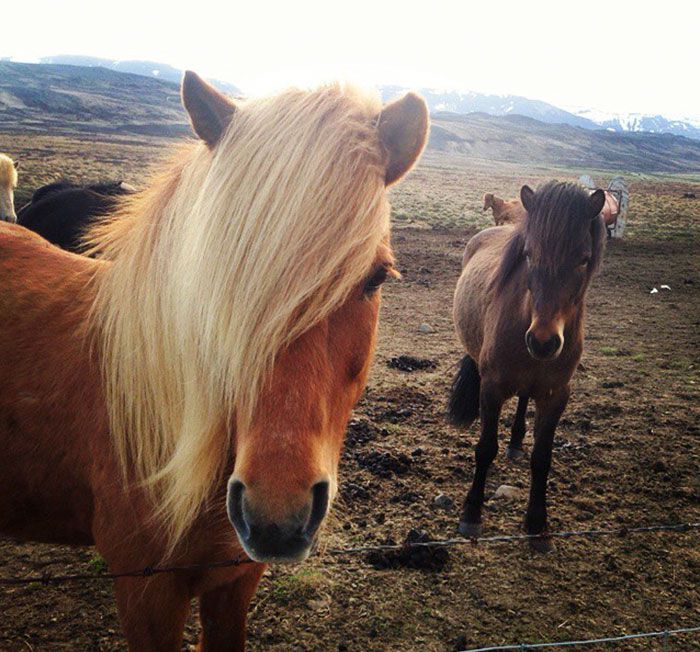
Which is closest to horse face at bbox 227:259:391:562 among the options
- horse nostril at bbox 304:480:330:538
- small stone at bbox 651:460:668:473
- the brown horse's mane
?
horse nostril at bbox 304:480:330:538

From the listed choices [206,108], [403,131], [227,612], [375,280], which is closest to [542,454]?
[227,612]

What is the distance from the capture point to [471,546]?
3773 millimetres

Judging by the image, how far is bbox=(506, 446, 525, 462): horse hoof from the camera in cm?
489

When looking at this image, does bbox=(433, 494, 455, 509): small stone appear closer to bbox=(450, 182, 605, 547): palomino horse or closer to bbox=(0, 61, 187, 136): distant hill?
bbox=(450, 182, 605, 547): palomino horse

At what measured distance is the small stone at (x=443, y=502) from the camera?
13.7ft

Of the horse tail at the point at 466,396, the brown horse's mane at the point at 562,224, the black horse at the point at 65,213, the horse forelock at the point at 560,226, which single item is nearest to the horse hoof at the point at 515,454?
the horse tail at the point at 466,396

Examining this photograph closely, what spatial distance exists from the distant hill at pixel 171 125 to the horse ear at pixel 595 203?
57503 millimetres

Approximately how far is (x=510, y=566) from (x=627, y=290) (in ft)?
28.4

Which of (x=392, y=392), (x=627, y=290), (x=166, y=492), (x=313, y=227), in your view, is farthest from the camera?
(x=627, y=290)

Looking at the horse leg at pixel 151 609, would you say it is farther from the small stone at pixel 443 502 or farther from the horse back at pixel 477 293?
the horse back at pixel 477 293

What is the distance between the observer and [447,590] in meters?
3.38

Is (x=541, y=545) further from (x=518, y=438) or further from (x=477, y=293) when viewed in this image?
(x=477, y=293)

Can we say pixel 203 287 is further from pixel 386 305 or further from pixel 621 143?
pixel 621 143

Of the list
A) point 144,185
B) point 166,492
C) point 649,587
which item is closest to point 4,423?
point 166,492
